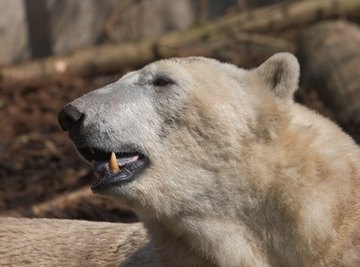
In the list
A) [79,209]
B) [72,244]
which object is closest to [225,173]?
[72,244]

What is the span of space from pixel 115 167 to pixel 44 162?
12.8ft

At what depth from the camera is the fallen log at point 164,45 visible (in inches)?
378

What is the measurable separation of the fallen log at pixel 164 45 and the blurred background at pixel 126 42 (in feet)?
0.03

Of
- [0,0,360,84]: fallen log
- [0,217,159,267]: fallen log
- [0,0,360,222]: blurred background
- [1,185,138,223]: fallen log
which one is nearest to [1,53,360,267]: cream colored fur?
[0,217,159,267]: fallen log

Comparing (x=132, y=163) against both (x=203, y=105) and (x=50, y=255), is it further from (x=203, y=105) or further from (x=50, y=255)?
(x=50, y=255)

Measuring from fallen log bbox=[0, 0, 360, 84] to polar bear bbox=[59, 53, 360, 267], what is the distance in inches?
234

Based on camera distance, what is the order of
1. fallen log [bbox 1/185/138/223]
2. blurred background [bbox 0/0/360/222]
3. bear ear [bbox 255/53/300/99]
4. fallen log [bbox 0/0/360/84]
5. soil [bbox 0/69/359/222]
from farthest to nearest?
fallen log [bbox 0/0/360/84]
blurred background [bbox 0/0/360/222]
soil [bbox 0/69/359/222]
fallen log [bbox 1/185/138/223]
bear ear [bbox 255/53/300/99]

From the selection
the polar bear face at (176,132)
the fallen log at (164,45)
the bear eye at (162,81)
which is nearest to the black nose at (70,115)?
the polar bear face at (176,132)

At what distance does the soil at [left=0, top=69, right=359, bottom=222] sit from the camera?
611cm

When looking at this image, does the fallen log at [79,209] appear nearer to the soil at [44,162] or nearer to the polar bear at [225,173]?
the soil at [44,162]

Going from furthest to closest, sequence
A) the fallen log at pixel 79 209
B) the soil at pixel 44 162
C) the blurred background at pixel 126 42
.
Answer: the blurred background at pixel 126 42 → the soil at pixel 44 162 → the fallen log at pixel 79 209

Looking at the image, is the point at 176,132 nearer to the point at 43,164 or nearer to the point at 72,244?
the point at 72,244

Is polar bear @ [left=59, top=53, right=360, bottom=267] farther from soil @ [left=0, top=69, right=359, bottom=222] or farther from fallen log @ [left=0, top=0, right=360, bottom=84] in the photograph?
Answer: fallen log @ [left=0, top=0, right=360, bottom=84]

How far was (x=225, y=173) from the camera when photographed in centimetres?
368
